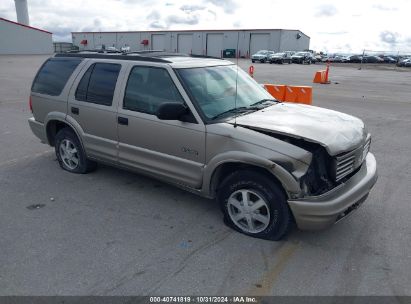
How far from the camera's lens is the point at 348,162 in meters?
3.54

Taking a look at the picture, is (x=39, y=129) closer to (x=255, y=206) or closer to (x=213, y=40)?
(x=255, y=206)

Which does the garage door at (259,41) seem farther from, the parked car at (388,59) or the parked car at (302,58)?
the parked car at (388,59)

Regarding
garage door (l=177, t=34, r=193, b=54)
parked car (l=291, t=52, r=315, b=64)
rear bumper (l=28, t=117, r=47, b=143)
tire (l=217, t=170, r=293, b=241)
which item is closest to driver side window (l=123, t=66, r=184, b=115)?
tire (l=217, t=170, r=293, b=241)

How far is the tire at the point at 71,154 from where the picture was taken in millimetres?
5230

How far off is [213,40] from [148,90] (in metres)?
66.6

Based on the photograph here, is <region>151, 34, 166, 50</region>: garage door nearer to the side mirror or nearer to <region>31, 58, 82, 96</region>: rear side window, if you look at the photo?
<region>31, 58, 82, 96</region>: rear side window

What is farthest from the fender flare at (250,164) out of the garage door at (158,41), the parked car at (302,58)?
the garage door at (158,41)

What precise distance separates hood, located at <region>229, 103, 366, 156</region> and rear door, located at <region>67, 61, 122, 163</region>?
5.70 ft

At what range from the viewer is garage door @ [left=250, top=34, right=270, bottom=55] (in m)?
65.5

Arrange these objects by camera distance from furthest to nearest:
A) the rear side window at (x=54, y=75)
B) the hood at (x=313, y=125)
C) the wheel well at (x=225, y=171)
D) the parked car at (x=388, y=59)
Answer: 1. the parked car at (x=388, y=59)
2. the rear side window at (x=54, y=75)
3. the wheel well at (x=225, y=171)
4. the hood at (x=313, y=125)

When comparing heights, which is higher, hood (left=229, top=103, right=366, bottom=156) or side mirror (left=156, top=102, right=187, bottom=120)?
side mirror (left=156, top=102, right=187, bottom=120)

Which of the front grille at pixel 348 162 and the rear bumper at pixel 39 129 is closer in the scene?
the front grille at pixel 348 162

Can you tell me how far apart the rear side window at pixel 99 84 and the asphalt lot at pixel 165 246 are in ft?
3.89

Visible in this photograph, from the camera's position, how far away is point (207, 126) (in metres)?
3.72
